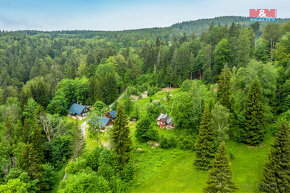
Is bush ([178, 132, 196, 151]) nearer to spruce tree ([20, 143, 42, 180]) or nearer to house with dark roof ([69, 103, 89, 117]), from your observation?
spruce tree ([20, 143, 42, 180])

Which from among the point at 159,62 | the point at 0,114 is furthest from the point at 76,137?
the point at 159,62

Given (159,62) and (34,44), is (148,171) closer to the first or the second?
(159,62)

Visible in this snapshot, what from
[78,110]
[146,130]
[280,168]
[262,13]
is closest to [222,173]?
[280,168]

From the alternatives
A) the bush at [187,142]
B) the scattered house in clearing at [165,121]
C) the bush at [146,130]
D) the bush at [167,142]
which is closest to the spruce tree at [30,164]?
the bush at [146,130]

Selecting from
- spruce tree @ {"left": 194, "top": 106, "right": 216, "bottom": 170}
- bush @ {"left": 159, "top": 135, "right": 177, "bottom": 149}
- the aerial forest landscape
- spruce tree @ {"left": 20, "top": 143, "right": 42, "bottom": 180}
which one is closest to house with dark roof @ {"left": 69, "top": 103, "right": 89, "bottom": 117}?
the aerial forest landscape

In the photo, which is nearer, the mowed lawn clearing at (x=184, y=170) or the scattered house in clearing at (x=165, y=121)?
the mowed lawn clearing at (x=184, y=170)

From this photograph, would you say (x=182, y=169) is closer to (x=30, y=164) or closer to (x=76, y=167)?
(x=76, y=167)

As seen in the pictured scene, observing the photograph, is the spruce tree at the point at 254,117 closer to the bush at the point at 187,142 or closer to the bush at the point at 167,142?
the bush at the point at 187,142
